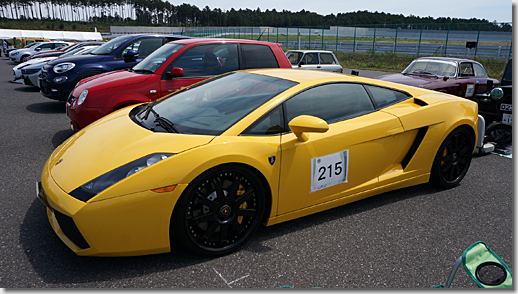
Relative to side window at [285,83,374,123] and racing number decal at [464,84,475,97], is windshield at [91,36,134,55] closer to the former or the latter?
side window at [285,83,374,123]

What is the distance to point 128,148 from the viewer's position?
2.61 m

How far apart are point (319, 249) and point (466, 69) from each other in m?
8.07

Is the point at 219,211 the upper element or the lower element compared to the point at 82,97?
lower

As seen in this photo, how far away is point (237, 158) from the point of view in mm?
2557

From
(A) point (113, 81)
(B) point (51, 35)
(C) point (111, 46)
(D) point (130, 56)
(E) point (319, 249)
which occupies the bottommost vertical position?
(E) point (319, 249)

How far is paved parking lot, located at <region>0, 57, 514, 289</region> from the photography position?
7.93 ft

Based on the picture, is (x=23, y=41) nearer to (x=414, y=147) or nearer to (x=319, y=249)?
(x=414, y=147)

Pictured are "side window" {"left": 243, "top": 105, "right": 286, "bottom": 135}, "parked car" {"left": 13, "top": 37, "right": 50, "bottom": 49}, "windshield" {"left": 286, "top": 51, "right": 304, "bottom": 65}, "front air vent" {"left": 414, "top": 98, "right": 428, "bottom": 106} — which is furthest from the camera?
"parked car" {"left": 13, "top": 37, "right": 50, "bottom": 49}

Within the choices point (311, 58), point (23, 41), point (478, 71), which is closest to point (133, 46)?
point (311, 58)

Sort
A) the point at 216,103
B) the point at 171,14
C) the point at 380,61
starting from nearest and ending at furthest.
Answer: the point at 216,103
the point at 380,61
the point at 171,14

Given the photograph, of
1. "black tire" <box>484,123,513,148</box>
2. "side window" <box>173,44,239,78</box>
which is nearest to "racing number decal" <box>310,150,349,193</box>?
"side window" <box>173,44,239,78</box>

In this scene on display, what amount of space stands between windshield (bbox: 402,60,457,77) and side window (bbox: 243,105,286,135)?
23.8 ft

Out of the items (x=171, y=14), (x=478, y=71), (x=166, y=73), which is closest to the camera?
(x=166, y=73)

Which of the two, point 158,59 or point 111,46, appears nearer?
point 158,59
